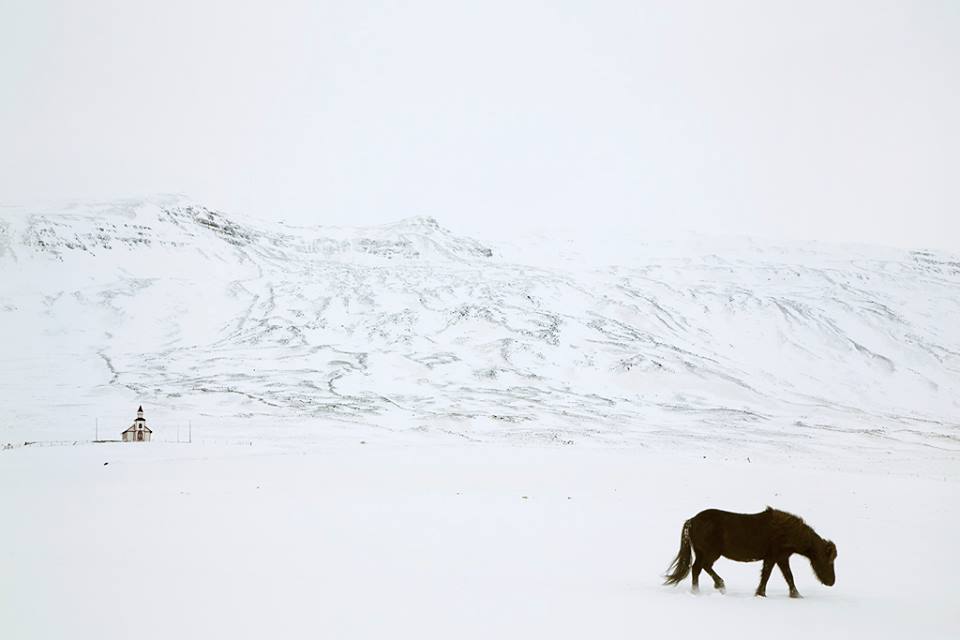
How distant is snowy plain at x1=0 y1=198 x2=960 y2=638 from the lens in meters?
10.9

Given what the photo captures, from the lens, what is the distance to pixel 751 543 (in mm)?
11812

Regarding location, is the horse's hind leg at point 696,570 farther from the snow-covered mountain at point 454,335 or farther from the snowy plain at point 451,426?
the snow-covered mountain at point 454,335

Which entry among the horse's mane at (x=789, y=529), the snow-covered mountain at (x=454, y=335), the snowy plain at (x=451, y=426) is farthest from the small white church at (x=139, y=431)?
the horse's mane at (x=789, y=529)

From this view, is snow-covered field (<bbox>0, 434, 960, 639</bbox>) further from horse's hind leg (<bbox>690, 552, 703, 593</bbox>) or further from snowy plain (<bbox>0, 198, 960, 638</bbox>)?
horse's hind leg (<bbox>690, 552, 703, 593</bbox>)

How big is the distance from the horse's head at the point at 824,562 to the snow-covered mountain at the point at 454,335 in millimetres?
40503

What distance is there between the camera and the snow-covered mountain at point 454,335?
197 ft

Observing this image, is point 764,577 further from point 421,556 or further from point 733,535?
point 421,556

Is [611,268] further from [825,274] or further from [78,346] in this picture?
[78,346]

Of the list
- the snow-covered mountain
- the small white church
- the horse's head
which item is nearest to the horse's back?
the horse's head

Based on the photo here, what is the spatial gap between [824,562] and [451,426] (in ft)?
146

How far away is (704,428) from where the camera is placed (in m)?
59.0

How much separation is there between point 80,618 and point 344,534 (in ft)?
24.5

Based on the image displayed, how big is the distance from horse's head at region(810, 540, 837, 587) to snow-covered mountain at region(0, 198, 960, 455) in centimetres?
4050

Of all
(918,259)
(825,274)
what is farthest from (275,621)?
(918,259)
